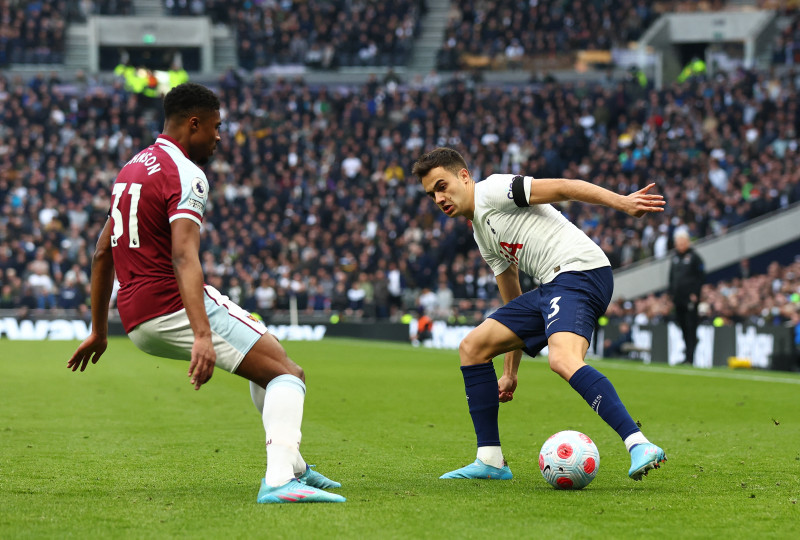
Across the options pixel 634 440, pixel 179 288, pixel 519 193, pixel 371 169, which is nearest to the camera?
pixel 179 288

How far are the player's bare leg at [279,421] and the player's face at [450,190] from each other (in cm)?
154

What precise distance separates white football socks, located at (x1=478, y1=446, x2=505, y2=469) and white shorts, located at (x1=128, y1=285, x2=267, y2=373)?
5.67ft

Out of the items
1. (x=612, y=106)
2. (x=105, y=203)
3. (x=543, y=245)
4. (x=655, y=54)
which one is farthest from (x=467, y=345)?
(x=655, y=54)

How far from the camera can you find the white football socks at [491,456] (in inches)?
252

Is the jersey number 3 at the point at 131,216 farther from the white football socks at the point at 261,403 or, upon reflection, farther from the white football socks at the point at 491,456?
the white football socks at the point at 491,456

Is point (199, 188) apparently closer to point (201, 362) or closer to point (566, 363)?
point (201, 362)

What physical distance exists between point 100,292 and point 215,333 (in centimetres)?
83

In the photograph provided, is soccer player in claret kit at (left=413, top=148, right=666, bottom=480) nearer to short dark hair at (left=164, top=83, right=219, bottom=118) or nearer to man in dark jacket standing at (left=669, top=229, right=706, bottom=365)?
short dark hair at (left=164, top=83, right=219, bottom=118)

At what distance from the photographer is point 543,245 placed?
21.0ft

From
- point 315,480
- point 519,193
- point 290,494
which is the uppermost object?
point 519,193

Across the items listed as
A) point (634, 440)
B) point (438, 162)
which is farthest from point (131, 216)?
point (634, 440)

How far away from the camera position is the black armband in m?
6.21

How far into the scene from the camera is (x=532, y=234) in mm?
6418

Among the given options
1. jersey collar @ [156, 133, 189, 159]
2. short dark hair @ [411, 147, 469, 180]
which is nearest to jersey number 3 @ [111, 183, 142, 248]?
jersey collar @ [156, 133, 189, 159]
